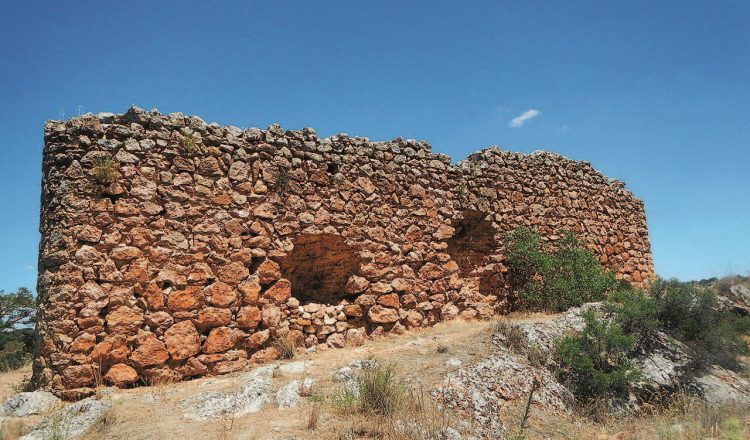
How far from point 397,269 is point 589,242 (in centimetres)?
555

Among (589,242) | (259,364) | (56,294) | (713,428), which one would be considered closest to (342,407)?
(259,364)

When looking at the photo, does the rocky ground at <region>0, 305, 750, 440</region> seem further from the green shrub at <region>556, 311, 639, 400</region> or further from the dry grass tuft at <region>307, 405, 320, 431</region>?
the green shrub at <region>556, 311, 639, 400</region>

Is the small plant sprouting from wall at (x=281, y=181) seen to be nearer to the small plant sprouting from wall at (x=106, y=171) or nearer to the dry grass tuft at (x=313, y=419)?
the small plant sprouting from wall at (x=106, y=171)

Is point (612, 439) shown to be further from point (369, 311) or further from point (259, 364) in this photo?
point (259, 364)

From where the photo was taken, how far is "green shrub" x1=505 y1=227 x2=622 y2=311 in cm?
1023

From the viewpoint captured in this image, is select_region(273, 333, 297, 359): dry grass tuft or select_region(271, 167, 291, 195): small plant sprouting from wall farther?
select_region(271, 167, 291, 195): small plant sprouting from wall

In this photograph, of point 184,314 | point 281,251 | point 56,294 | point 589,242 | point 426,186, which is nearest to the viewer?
point 56,294

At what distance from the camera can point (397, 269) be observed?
364 inches

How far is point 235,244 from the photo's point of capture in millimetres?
7680

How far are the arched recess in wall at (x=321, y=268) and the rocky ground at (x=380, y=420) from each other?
1.07 metres

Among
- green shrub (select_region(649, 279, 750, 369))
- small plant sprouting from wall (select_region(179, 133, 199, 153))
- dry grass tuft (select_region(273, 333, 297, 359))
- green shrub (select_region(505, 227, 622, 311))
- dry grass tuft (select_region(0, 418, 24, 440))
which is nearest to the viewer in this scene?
dry grass tuft (select_region(0, 418, 24, 440))

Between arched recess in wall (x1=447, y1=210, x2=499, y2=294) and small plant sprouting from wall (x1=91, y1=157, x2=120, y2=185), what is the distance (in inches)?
239

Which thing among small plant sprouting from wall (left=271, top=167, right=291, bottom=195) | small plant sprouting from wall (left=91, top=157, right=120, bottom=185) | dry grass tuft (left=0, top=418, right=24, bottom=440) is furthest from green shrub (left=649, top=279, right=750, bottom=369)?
dry grass tuft (left=0, top=418, right=24, bottom=440)

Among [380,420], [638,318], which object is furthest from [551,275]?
[380,420]
